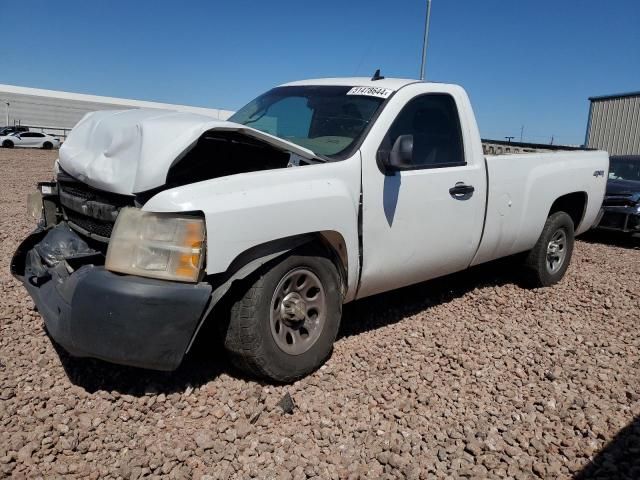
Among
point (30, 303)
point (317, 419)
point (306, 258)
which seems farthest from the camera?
point (30, 303)

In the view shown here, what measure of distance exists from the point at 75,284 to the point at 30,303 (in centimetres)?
190

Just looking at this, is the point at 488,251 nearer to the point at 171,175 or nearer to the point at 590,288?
the point at 590,288

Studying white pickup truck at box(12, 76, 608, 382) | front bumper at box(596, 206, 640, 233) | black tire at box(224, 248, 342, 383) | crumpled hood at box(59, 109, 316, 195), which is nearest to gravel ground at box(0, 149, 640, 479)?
black tire at box(224, 248, 342, 383)

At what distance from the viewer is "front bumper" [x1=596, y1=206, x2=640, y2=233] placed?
8.95 m

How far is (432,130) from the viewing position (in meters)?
4.36

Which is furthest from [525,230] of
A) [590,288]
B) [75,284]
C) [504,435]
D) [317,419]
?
[75,284]

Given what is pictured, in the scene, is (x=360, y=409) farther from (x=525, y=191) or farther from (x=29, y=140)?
(x=29, y=140)

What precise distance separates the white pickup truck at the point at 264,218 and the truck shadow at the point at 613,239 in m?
5.33

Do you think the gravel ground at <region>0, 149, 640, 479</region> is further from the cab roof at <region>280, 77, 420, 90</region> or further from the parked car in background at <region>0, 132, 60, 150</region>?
the parked car in background at <region>0, 132, 60, 150</region>

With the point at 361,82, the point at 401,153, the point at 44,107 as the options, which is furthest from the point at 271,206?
the point at 44,107

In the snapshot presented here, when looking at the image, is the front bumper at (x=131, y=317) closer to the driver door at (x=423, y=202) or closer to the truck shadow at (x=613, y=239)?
the driver door at (x=423, y=202)

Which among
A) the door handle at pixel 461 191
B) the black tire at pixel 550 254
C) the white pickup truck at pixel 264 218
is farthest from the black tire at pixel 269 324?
the black tire at pixel 550 254

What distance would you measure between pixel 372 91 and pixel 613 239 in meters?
7.74

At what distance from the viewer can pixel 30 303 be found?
4.39m
